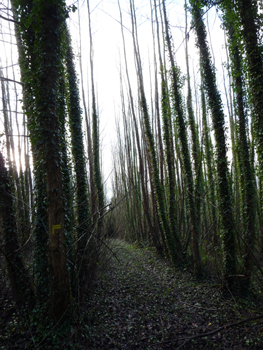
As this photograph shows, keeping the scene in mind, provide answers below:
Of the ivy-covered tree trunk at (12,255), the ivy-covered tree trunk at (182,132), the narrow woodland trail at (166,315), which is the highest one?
the ivy-covered tree trunk at (182,132)

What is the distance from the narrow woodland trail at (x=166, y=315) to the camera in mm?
3539

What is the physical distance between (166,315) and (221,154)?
145 inches

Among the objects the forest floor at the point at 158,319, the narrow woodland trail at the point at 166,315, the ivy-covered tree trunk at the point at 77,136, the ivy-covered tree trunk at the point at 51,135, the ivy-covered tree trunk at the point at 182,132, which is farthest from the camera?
the ivy-covered tree trunk at the point at 182,132

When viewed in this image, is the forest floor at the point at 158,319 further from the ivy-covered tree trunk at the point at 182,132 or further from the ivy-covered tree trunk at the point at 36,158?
the ivy-covered tree trunk at the point at 182,132

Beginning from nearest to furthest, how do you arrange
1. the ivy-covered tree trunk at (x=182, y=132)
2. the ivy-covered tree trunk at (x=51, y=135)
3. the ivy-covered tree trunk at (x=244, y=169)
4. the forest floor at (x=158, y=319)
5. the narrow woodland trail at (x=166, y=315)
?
the ivy-covered tree trunk at (x=51, y=135) < the forest floor at (x=158, y=319) < the narrow woodland trail at (x=166, y=315) < the ivy-covered tree trunk at (x=244, y=169) < the ivy-covered tree trunk at (x=182, y=132)

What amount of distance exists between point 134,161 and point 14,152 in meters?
7.11

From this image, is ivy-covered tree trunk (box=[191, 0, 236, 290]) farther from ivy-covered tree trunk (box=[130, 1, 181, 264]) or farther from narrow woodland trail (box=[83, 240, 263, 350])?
ivy-covered tree trunk (box=[130, 1, 181, 264])

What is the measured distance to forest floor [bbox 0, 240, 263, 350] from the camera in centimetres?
338

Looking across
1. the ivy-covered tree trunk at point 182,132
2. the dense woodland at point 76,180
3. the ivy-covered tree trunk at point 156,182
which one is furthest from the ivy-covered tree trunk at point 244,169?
the ivy-covered tree trunk at point 156,182

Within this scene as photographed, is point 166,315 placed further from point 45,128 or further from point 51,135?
point 45,128

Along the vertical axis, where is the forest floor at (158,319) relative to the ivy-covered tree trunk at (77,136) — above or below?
below

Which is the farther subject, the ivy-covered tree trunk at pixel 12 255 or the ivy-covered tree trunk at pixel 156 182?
the ivy-covered tree trunk at pixel 156 182

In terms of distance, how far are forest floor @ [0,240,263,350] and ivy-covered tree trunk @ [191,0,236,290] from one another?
2.48 feet

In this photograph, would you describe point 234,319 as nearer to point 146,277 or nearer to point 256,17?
point 146,277
